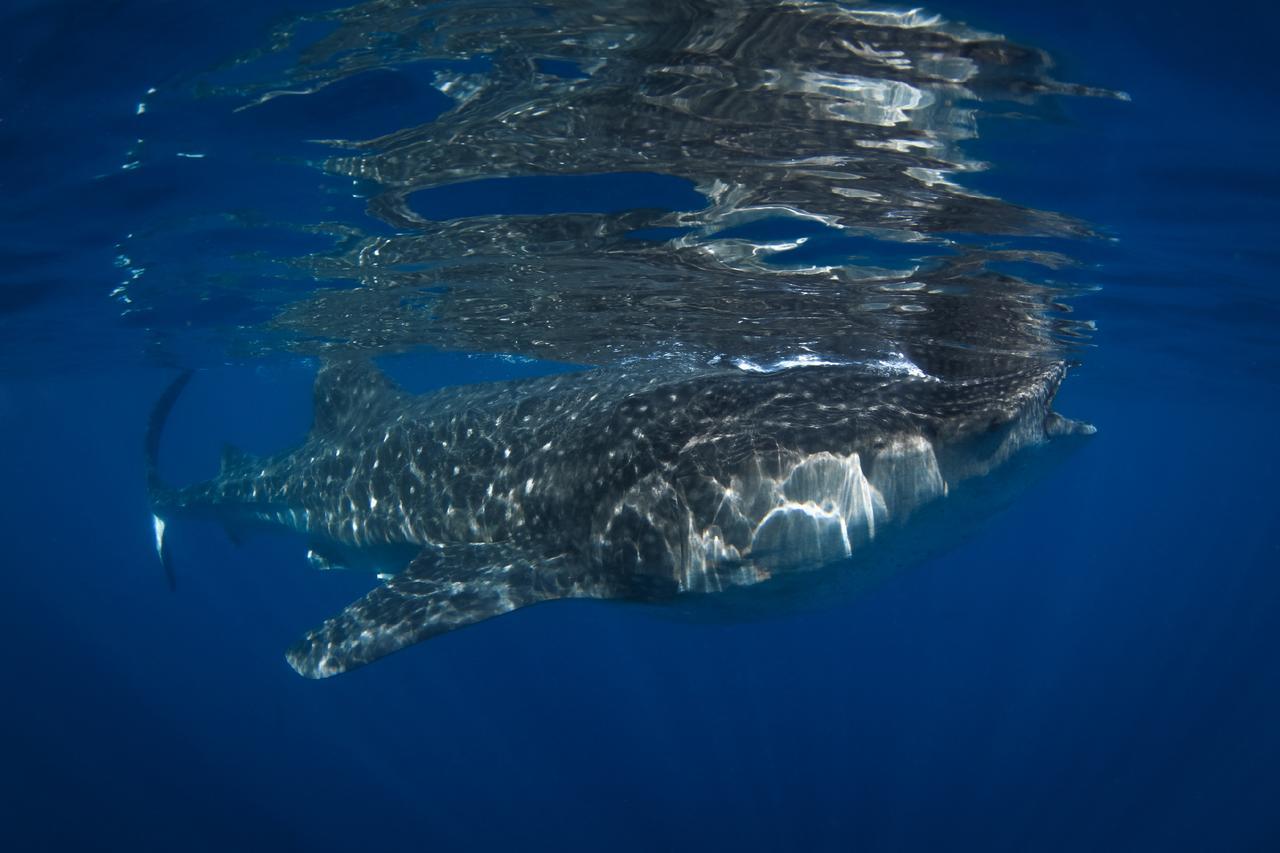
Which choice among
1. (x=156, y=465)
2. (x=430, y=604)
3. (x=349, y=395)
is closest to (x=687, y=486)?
(x=430, y=604)

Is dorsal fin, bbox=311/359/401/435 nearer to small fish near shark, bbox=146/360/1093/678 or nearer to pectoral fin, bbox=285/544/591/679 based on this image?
small fish near shark, bbox=146/360/1093/678

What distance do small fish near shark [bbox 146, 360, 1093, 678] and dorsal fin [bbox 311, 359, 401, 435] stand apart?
2846 mm

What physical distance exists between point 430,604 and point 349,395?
6.21 meters

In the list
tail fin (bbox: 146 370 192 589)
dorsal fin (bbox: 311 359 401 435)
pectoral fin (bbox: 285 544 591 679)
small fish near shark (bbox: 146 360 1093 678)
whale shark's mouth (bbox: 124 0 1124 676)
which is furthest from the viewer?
tail fin (bbox: 146 370 192 589)

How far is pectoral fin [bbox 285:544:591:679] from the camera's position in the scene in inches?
275

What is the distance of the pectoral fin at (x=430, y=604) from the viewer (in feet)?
22.9

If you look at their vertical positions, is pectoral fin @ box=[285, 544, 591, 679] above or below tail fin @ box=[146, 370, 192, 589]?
→ above

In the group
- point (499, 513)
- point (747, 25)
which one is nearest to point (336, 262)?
point (499, 513)

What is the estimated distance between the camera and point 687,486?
7.09 meters

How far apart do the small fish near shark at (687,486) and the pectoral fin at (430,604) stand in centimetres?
2

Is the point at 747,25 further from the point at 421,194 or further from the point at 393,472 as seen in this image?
the point at 393,472

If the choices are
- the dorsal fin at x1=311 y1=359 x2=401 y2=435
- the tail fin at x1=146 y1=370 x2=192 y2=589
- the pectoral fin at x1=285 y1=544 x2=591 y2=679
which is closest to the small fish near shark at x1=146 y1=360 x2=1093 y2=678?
the pectoral fin at x1=285 y1=544 x2=591 y2=679

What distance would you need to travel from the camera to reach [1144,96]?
6.29 metres

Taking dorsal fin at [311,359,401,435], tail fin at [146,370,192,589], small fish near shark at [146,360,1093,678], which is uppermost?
small fish near shark at [146,360,1093,678]
